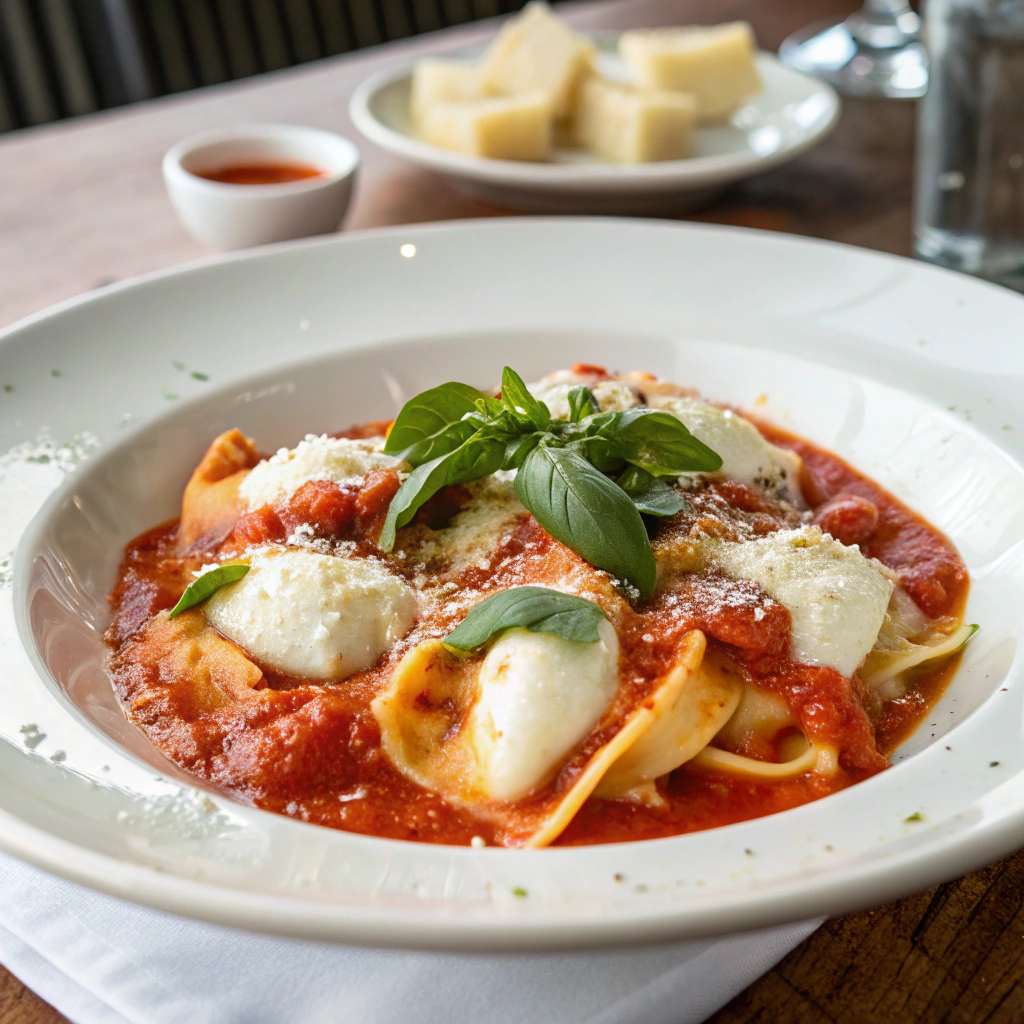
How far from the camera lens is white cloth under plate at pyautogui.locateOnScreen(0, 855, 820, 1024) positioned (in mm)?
2082

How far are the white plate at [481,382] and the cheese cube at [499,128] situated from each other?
0.76m

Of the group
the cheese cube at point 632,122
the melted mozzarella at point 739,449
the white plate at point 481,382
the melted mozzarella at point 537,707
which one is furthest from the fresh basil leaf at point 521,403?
the cheese cube at point 632,122

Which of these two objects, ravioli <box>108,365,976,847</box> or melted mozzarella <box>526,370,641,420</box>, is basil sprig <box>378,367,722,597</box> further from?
melted mozzarella <box>526,370,641,420</box>

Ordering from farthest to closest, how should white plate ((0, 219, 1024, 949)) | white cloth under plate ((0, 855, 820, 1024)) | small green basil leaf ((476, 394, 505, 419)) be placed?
small green basil leaf ((476, 394, 505, 419)), white cloth under plate ((0, 855, 820, 1024)), white plate ((0, 219, 1024, 949))

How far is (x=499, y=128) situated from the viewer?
505 centimetres

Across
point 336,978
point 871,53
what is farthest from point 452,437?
point 871,53

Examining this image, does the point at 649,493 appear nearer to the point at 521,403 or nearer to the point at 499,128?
the point at 521,403

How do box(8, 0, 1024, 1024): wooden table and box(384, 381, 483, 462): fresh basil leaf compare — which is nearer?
box(8, 0, 1024, 1024): wooden table

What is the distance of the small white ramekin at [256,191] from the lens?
4.66 metres

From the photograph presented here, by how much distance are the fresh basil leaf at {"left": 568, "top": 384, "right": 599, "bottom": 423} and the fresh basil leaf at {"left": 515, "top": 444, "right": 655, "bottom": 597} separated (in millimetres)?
360

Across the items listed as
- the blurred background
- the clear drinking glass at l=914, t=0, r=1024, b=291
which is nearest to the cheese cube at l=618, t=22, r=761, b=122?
the clear drinking glass at l=914, t=0, r=1024, b=291

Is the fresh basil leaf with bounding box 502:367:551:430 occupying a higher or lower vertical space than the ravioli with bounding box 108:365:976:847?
higher

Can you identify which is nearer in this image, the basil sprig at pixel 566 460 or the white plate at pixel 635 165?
the basil sprig at pixel 566 460

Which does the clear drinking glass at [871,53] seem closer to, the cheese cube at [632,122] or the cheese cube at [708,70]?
the cheese cube at [708,70]
